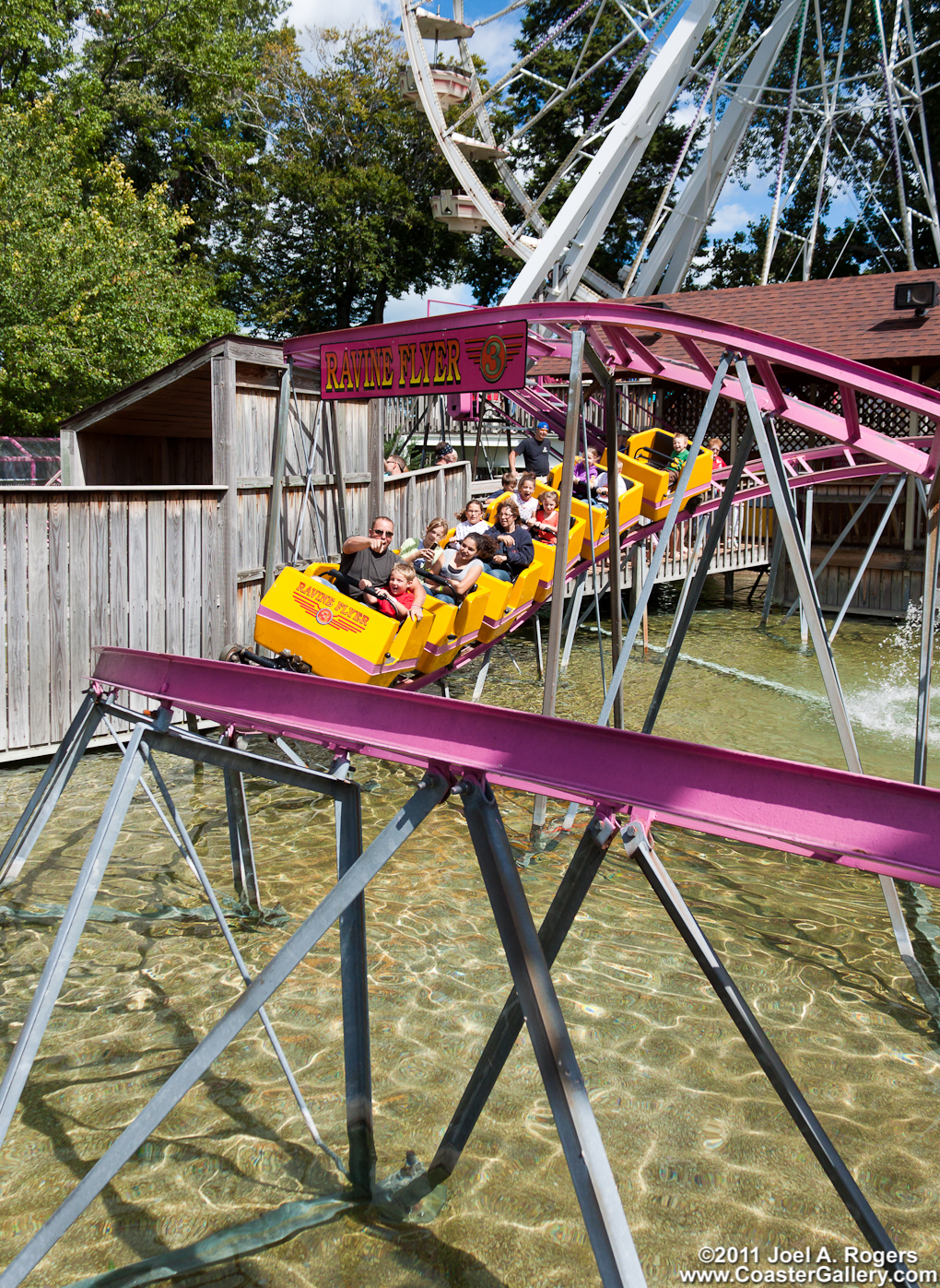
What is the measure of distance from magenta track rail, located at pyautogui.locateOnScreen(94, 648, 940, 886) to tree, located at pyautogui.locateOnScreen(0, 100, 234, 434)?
60.2 feet

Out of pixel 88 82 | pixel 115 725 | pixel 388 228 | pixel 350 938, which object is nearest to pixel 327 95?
pixel 388 228

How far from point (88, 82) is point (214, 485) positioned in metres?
23.0

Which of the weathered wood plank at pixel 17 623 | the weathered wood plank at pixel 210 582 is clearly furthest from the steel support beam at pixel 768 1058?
the weathered wood plank at pixel 210 582

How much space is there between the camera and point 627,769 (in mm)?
1934

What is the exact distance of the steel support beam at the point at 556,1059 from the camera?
175 centimetres

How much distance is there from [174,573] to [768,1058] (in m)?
6.73

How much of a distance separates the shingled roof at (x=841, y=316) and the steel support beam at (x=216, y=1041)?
14480 millimetres

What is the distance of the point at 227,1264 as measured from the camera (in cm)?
285

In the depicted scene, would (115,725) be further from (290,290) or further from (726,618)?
(290,290)

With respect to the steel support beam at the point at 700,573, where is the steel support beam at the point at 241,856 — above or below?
below

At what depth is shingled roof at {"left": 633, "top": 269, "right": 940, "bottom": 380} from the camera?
1541cm

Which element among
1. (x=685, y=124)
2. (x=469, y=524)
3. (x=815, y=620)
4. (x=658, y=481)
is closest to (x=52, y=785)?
(x=815, y=620)

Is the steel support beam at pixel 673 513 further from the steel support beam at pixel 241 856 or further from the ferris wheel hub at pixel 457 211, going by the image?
the ferris wheel hub at pixel 457 211

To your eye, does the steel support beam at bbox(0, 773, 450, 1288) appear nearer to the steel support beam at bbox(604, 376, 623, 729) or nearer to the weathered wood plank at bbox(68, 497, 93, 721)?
the steel support beam at bbox(604, 376, 623, 729)
